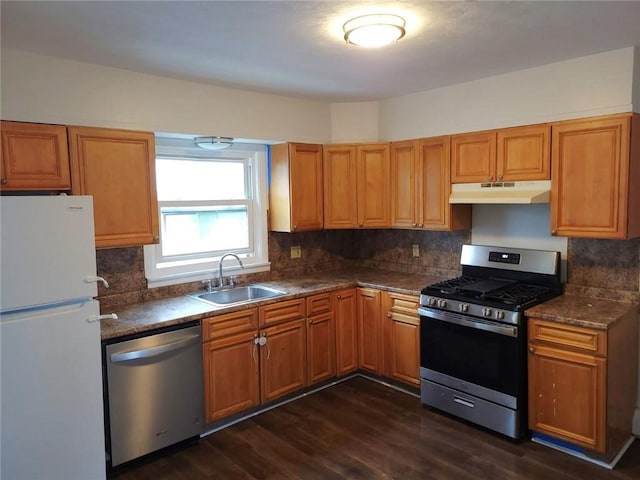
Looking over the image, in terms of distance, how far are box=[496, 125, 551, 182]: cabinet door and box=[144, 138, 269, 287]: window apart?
1950mm

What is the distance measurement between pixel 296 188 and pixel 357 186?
0.54 meters

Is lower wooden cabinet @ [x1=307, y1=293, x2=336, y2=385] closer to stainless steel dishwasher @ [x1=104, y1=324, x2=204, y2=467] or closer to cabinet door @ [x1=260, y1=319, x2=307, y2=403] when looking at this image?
cabinet door @ [x1=260, y1=319, x2=307, y2=403]

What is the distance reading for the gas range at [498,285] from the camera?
3049 mm

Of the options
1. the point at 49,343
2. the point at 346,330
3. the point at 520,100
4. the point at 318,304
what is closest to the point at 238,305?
the point at 318,304

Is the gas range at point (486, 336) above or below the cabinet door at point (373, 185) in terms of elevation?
below

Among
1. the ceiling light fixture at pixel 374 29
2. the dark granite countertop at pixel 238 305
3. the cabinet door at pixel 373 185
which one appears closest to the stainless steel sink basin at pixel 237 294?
the dark granite countertop at pixel 238 305

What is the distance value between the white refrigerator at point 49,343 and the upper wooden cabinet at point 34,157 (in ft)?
1.68

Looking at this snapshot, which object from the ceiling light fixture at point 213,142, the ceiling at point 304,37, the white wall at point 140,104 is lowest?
the ceiling light fixture at point 213,142

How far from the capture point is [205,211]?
388 centimetres

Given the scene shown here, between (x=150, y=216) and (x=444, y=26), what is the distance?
209cm

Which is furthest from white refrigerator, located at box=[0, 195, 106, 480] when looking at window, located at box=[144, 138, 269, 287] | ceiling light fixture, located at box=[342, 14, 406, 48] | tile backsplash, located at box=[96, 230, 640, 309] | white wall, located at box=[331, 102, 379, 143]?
white wall, located at box=[331, 102, 379, 143]

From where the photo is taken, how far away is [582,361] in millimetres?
2754

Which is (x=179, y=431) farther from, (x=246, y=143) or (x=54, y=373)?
(x=246, y=143)

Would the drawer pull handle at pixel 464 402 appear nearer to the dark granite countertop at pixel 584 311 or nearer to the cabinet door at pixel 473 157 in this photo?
the dark granite countertop at pixel 584 311
